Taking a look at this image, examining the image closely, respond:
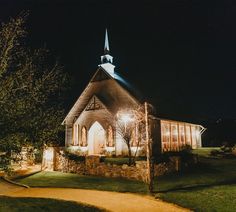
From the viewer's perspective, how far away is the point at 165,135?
30.3 meters

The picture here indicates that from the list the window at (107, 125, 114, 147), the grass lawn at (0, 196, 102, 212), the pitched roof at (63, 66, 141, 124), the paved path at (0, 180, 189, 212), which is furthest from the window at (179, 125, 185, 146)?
the grass lawn at (0, 196, 102, 212)

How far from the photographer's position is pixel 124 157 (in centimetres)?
2653

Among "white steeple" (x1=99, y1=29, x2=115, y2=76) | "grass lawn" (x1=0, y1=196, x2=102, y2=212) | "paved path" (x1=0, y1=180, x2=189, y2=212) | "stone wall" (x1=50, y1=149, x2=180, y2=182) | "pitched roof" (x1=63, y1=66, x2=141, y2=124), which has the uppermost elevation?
"white steeple" (x1=99, y1=29, x2=115, y2=76)

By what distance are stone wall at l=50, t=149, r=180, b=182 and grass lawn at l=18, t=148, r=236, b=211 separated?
24.2 inches

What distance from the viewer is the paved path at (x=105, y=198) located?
10586mm

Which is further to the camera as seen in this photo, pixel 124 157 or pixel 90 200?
pixel 124 157

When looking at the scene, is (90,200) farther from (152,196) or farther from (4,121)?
(4,121)

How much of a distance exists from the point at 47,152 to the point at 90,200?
12138 millimetres

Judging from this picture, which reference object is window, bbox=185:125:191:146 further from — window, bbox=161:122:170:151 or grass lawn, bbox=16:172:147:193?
grass lawn, bbox=16:172:147:193

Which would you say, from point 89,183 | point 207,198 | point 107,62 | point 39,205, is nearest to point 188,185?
point 207,198

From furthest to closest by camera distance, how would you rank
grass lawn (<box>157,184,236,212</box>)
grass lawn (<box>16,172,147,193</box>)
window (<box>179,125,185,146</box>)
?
window (<box>179,125,185,146</box>) < grass lawn (<box>16,172,147,193</box>) < grass lawn (<box>157,184,236,212</box>)

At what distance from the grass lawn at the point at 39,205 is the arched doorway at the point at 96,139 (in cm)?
1801

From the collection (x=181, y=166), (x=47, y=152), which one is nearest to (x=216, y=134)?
(x=181, y=166)

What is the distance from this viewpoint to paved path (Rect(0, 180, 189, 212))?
1059cm
